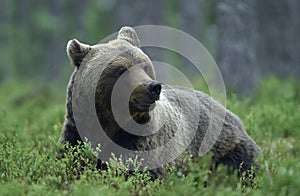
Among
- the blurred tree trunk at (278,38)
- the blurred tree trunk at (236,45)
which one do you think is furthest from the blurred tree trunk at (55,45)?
the blurred tree trunk at (236,45)

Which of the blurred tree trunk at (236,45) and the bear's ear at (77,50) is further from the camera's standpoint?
the blurred tree trunk at (236,45)

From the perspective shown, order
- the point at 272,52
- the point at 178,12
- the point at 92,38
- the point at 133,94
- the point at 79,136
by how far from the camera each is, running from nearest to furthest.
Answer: the point at 133,94 < the point at 79,136 < the point at 272,52 < the point at 92,38 < the point at 178,12

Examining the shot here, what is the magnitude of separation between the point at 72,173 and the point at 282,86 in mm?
8742

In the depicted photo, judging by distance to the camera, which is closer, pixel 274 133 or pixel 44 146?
pixel 44 146

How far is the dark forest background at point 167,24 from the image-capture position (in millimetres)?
11234

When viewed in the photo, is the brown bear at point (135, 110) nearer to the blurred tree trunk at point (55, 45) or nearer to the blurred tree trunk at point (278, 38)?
the blurred tree trunk at point (278, 38)

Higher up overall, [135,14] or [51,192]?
[135,14]

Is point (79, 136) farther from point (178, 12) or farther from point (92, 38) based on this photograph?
point (178, 12)

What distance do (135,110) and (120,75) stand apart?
33 cm

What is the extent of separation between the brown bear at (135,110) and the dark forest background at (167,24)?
16.6 feet

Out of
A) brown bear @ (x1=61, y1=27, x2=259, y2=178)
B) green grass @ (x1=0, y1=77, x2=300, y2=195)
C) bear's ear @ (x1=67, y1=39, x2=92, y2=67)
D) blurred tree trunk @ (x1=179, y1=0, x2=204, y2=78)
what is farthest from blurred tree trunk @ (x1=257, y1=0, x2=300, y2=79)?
blurred tree trunk @ (x1=179, y1=0, x2=204, y2=78)

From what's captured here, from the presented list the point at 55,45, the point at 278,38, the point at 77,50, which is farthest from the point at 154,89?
the point at 55,45

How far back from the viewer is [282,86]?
13023 millimetres

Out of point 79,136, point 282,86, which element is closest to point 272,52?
point 282,86
